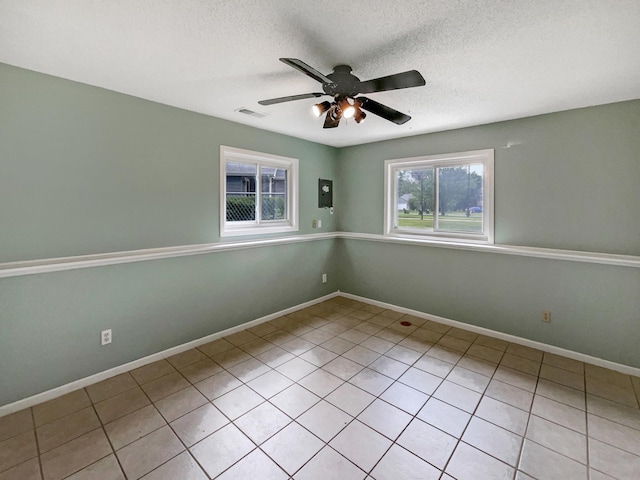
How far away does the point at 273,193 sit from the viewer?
3904mm

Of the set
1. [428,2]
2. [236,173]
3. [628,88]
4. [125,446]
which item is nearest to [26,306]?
[125,446]

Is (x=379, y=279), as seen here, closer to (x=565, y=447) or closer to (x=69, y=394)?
(x=565, y=447)

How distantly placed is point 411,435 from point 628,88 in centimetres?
302

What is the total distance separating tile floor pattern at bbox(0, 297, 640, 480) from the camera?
5.41 feet

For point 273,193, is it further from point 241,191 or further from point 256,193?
point 241,191

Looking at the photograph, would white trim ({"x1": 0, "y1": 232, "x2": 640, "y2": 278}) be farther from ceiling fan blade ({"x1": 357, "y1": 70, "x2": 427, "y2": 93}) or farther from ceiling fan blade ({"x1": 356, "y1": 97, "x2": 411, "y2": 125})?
ceiling fan blade ({"x1": 357, "y1": 70, "x2": 427, "y2": 93})

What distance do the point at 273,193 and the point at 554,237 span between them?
312cm

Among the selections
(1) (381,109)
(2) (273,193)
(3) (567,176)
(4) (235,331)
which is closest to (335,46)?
(1) (381,109)

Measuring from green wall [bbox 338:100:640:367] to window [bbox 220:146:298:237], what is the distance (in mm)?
1616

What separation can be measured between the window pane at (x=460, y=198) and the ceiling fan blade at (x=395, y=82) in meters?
2.17

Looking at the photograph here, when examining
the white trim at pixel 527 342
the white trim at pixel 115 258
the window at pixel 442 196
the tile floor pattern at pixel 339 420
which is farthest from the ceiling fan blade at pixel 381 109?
the white trim at pixel 527 342

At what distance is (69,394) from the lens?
2.25 m

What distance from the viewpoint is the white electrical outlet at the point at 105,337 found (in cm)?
242

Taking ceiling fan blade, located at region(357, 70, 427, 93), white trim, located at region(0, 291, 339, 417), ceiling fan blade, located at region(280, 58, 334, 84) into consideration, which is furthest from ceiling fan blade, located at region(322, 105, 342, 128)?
white trim, located at region(0, 291, 339, 417)
